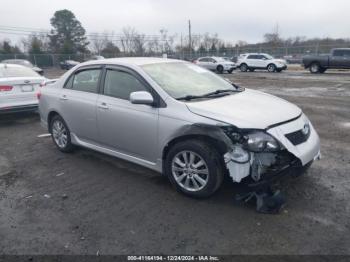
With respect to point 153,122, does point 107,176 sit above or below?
below

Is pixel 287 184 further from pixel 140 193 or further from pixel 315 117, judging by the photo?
pixel 315 117

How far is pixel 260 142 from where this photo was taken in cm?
343

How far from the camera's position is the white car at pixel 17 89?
791 cm

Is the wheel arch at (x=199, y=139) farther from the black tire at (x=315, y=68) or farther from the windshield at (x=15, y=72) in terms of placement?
the black tire at (x=315, y=68)

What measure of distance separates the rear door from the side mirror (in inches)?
42.3

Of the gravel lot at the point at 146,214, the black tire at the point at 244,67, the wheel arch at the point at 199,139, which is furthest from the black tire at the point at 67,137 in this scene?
the black tire at the point at 244,67

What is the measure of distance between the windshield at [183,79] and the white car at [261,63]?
23.9 meters

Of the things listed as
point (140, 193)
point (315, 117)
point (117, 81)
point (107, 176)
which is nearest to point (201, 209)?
point (140, 193)

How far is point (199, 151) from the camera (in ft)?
12.0

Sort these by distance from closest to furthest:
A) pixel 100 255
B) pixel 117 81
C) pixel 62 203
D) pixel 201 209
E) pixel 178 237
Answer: pixel 100 255, pixel 178 237, pixel 201 209, pixel 62 203, pixel 117 81

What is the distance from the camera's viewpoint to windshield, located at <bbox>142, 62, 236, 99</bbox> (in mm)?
4250

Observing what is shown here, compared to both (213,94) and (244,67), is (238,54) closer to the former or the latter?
(244,67)

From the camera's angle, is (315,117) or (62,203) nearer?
(62,203)

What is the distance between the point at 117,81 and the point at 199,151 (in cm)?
180
